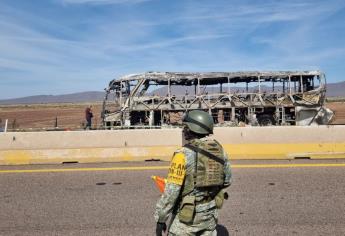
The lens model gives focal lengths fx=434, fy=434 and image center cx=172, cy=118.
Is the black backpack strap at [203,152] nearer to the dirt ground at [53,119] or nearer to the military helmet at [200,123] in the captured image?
the military helmet at [200,123]

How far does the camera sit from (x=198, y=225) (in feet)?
10.3

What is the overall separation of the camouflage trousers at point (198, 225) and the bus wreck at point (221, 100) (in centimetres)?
1557

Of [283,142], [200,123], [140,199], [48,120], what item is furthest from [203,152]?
[48,120]

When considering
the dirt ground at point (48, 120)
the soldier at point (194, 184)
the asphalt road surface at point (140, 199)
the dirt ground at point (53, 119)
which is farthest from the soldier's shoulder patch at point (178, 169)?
the dirt ground at point (48, 120)

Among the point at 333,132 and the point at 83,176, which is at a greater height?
the point at 333,132

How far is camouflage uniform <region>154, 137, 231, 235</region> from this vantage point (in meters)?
3.07

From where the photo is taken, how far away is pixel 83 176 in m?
9.02

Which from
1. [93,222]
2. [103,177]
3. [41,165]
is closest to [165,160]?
[103,177]

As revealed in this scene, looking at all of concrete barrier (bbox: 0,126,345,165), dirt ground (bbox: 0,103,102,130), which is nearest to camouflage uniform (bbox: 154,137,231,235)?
concrete barrier (bbox: 0,126,345,165)

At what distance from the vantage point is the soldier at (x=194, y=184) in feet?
10.1

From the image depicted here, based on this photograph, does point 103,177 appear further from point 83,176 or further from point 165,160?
point 165,160

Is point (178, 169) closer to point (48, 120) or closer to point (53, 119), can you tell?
point (48, 120)

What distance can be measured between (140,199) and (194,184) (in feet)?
13.4

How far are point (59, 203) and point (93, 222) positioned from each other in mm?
1241
